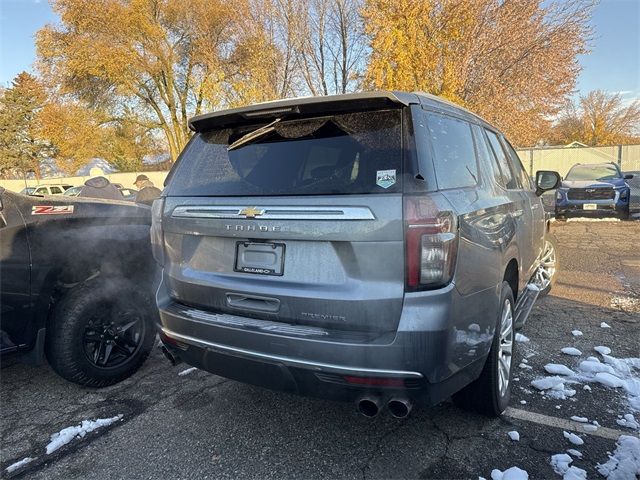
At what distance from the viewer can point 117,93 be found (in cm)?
2581

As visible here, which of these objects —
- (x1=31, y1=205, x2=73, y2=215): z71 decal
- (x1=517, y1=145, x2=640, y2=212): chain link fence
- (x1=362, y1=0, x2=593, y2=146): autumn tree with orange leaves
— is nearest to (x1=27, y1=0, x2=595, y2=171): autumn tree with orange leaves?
(x1=362, y1=0, x2=593, y2=146): autumn tree with orange leaves

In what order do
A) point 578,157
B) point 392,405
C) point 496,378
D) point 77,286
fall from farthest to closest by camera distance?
point 578,157 → point 77,286 → point 496,378 → point 392,405

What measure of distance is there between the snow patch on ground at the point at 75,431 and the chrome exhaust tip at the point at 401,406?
1.95 metres

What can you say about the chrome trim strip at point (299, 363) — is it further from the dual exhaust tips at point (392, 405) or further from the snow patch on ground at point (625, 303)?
the snow patch on ground at point (625, 303)

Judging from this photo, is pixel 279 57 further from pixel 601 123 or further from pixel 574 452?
pixel 601 123

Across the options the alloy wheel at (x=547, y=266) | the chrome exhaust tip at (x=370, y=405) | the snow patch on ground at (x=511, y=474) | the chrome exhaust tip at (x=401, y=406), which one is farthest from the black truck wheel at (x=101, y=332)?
the alloy wheel at (x=547, y=266)

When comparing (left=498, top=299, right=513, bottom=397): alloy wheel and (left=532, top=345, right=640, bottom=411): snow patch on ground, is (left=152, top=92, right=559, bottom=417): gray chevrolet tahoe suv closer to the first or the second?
(left=498, top=299, right=513, bottom=397): alloy wheel

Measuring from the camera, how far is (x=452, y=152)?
2.52 meters

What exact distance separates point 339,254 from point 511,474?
141 centimetres

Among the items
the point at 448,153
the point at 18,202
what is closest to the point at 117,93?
the point at 18,202

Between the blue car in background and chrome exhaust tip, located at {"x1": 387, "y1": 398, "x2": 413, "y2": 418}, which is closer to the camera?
chrome exhaust tip, located at {"x1": 387, "y1": 398, "x2": 413, "y2": 418}

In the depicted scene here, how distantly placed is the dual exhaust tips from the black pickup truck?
2.23 m

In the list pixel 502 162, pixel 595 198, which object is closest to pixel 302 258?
pixel 502 162

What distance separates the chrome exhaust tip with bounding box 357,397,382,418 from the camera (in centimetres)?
204
